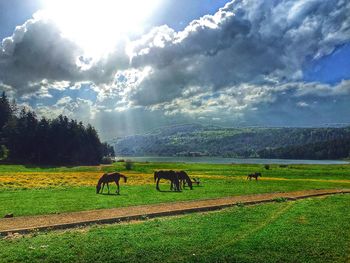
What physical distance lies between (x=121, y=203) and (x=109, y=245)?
14.7 metres

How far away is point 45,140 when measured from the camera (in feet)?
524

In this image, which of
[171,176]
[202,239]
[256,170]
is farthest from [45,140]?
[202,239]

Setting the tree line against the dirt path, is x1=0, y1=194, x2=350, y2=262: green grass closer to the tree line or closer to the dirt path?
the dirt path

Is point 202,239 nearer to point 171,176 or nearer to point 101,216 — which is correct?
point 101,216

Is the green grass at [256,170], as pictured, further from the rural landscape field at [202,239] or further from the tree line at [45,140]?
the rural landscape field at [202,239]

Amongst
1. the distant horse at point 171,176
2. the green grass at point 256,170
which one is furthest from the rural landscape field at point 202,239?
the green grass at point 256,170

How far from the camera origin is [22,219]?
1004 inches

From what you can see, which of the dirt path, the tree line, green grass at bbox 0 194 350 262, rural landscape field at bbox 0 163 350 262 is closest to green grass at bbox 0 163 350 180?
the tree line

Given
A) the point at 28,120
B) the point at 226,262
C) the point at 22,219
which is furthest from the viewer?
the point at 28,120

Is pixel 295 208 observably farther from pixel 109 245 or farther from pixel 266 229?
pixel 109 245

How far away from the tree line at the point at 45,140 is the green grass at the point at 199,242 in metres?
137

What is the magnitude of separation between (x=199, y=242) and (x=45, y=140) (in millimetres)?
150386

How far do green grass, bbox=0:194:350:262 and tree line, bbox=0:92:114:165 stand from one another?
5377 inches

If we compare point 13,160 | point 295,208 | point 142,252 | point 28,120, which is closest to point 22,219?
→ point 142,252
